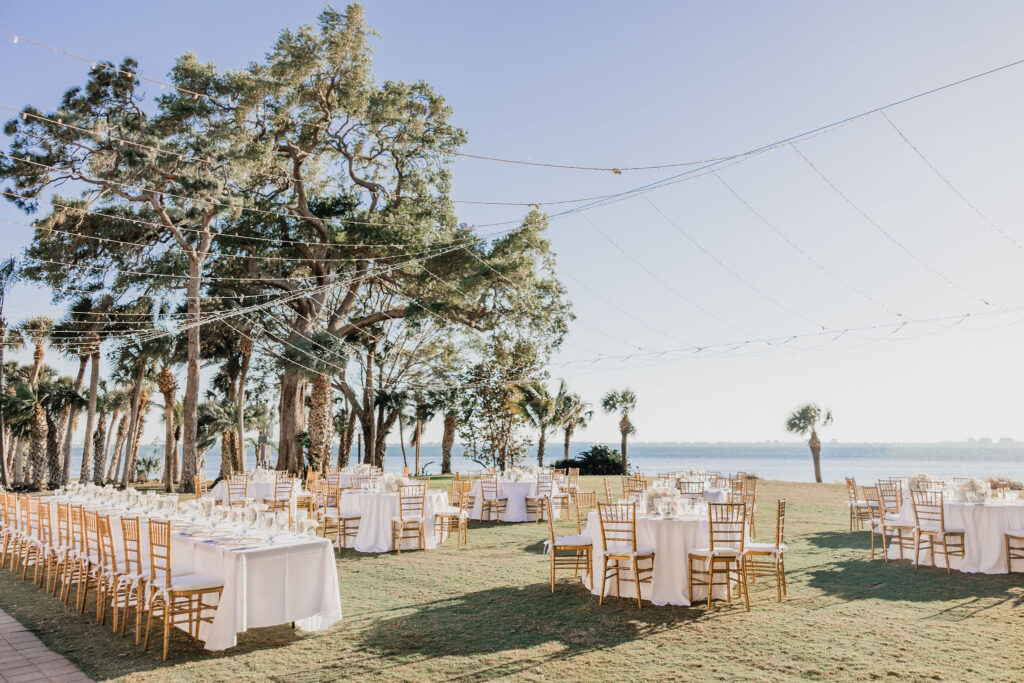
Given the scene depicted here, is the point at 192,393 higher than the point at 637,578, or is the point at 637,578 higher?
the point at 192,393

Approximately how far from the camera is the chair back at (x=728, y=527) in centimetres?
673

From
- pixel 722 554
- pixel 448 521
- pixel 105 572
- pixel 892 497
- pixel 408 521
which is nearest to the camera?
pixel 105 572

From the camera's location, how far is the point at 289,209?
993 inches

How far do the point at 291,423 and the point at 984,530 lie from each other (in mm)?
21200

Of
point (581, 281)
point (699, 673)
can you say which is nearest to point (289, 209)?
point (581, 281)

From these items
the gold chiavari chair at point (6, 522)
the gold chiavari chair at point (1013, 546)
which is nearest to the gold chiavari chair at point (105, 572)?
the gold chiavari chair at point (6, 522)

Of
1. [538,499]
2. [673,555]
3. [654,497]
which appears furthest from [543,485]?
[673,555]

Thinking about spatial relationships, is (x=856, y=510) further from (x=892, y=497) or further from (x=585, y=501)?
(x=585, y=501)

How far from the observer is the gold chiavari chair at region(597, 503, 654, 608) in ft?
22.4

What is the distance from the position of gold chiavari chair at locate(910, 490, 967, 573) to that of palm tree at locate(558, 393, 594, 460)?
1904 cm

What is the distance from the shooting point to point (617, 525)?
285 inches

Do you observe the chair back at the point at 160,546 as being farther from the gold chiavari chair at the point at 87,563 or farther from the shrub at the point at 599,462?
the shrub at the point at 599,462

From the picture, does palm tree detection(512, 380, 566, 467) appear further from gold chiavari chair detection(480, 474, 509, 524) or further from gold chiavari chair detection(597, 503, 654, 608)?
gold chiavari chair detection(597, 503, 654, 608)

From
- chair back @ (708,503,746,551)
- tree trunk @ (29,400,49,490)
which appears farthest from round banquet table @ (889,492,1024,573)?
tree trunk @ (29,400,49,490)
